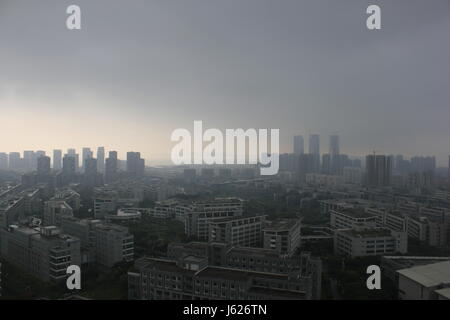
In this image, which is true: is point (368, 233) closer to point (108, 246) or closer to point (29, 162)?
point (108, 246)

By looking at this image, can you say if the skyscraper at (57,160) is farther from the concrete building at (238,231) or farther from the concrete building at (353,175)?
the concrete building at (353,175)

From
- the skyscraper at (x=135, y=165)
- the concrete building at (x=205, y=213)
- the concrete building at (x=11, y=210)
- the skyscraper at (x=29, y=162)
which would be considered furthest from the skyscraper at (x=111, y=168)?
the concrete building at (x=205, y=213)

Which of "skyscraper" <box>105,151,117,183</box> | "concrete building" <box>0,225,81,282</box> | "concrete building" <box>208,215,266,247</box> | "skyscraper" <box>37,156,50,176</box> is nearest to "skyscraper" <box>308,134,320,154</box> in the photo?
"concrete building" <box>208,215,266,247</box>

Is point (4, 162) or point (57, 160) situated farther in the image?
point (57, 160)

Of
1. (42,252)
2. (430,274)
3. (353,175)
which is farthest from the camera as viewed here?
(353,175)

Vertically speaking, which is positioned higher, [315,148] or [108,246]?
[315,148]

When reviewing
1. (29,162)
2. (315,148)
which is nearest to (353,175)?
(315,148)

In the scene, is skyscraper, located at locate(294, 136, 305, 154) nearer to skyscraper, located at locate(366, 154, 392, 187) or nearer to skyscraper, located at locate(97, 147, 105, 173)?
skyscraper, located at locate(366, 154, 392, 187)
